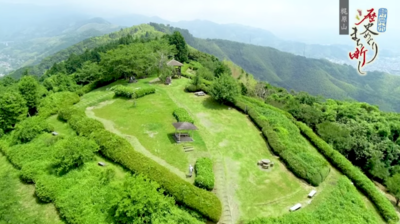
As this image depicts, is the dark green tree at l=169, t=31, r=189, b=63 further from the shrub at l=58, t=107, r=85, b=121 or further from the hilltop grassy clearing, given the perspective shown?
the shrub at l=58, t=107, r=85, b=121

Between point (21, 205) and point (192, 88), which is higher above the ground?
point (192, 88)

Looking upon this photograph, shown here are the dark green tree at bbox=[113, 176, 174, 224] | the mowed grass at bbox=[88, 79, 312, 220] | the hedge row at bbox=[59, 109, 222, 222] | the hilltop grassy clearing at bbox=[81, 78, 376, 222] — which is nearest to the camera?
the dark green tree at bbox=[113, 176, 174, 224]

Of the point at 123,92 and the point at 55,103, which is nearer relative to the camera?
the point at 55,103

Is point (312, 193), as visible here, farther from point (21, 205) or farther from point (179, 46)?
point (179, 46)

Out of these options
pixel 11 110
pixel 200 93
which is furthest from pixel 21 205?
pixel 200 93

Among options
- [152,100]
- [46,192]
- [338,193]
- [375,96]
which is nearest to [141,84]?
[152,100]

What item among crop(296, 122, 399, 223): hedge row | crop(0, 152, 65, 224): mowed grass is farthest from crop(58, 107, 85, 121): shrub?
crop(296, 122, 399, 223): hedge row

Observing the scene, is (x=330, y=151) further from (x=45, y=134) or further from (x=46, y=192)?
(x=45, y=134)
